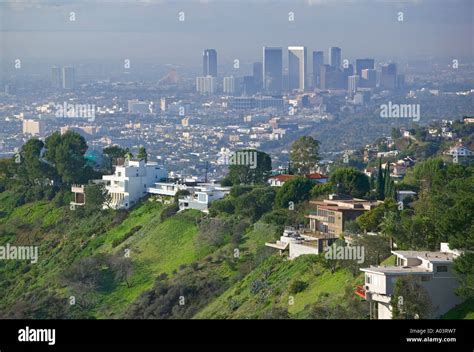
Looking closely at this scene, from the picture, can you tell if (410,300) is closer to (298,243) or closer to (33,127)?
(298,243)

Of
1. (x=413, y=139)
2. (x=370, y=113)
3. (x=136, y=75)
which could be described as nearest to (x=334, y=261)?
(x=413, y=139)

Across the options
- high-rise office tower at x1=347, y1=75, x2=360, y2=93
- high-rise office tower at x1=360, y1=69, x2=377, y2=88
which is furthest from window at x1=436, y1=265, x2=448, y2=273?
high-rise office tower at x1=347, y1=75, x2=360, y2=93

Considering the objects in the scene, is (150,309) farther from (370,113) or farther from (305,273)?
(370,113)

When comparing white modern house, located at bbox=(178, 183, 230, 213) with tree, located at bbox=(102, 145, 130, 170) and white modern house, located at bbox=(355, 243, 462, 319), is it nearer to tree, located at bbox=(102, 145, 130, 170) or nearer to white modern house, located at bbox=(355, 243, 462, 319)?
tree, located at bbox=(102, 145, 130, 170)

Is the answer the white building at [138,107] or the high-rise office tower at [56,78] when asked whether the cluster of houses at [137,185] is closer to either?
the high-rise office tower at [56,78]
